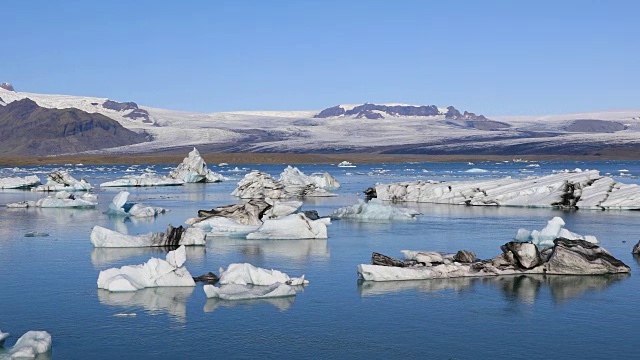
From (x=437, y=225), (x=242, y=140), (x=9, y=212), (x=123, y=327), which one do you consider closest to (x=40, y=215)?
(x=9, y=212)

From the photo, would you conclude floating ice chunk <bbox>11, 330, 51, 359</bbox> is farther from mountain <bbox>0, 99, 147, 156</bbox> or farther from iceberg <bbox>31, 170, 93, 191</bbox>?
mountain <bbox>0, 99, 147, 156</bbox>

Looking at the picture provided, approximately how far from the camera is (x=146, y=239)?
19.0 meters

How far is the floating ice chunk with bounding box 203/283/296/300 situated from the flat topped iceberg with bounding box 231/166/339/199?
23.2 metres

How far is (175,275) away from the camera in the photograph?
46.2ft

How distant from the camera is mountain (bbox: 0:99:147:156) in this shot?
605ft

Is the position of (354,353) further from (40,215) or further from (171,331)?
(40,215)

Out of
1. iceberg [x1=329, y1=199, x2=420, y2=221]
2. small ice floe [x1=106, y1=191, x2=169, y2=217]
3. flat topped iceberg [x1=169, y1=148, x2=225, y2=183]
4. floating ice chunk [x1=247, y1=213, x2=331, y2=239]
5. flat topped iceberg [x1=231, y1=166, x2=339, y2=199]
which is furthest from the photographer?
flat topped iceberg [x1=169, y1=148, x2=225, y2=183]

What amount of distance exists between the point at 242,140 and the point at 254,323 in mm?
161019

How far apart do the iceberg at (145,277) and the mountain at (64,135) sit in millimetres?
171532

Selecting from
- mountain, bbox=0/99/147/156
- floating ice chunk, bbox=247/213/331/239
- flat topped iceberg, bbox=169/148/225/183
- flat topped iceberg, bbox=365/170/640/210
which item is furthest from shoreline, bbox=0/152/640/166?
floating ice chunk, bbox=247/213/331/239

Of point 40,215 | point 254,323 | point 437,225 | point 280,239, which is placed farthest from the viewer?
point 40,215

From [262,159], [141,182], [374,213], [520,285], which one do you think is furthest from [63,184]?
[262,159]

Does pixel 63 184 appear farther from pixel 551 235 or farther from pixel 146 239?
pixel 551 235

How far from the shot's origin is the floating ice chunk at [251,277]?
13.9 m
